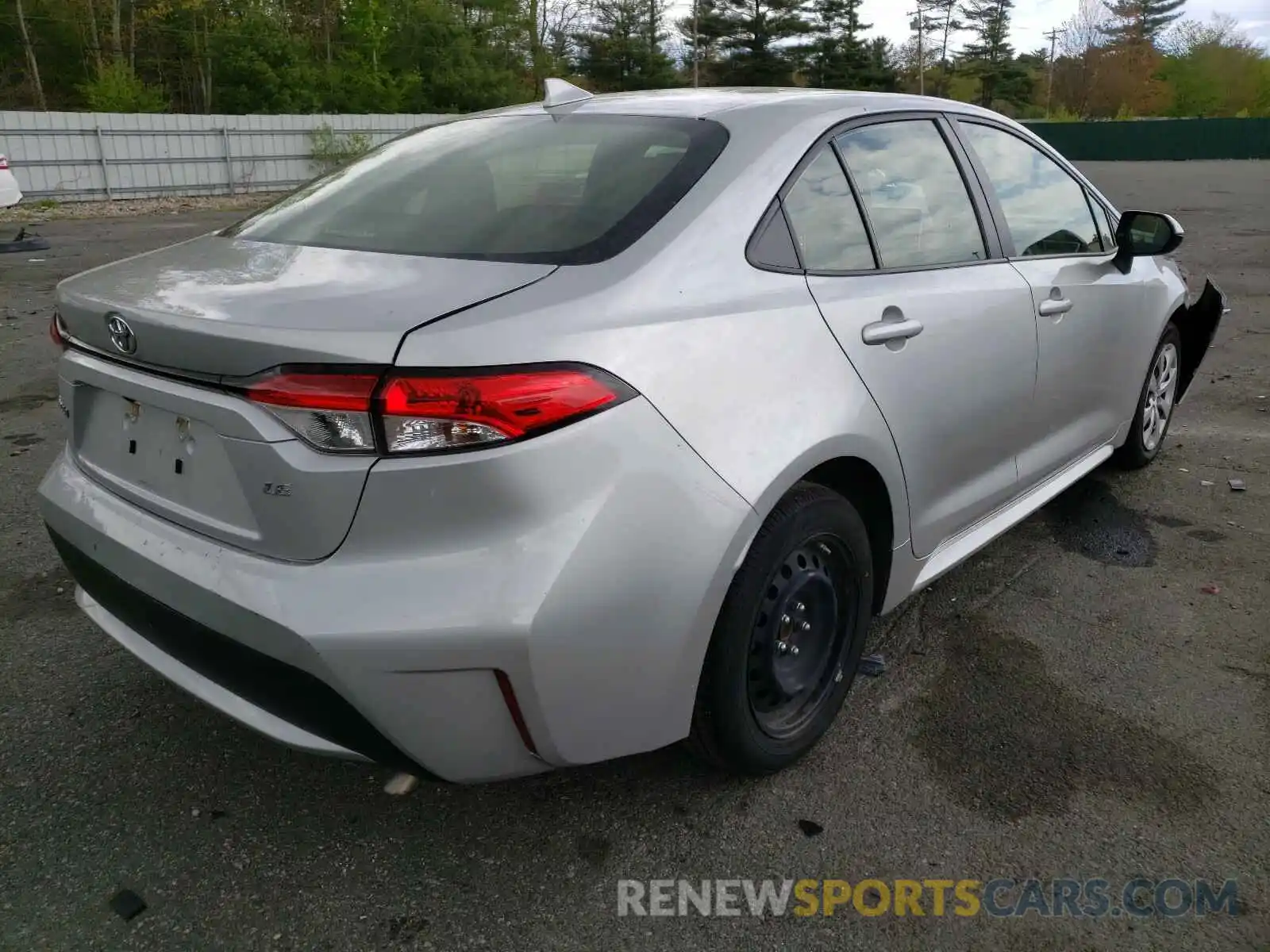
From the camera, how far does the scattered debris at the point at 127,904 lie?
80.0 inches

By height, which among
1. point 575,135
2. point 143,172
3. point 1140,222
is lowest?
point 143,172

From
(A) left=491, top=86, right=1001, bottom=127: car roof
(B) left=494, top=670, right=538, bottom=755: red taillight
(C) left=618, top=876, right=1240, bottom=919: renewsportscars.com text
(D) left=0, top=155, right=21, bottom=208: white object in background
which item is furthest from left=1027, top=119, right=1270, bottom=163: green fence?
(B) left=494, top=670, right=538, bottom=755: red taillight

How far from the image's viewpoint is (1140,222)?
393cm

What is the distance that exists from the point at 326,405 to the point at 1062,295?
8.29 ft

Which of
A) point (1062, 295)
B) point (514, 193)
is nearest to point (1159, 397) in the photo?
point (1062, 295)

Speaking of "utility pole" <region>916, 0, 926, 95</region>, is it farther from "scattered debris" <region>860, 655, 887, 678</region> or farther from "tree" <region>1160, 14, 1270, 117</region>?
"scattered debris" <region>860, 655, 887, 678</region>

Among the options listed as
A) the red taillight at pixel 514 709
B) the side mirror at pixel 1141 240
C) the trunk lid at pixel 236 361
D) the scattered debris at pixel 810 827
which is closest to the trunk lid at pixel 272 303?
the trunk lid at pixel 236 361

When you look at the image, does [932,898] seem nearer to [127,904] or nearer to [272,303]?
[127,904]

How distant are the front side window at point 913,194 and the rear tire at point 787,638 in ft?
2.59

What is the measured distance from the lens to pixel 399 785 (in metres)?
2.45

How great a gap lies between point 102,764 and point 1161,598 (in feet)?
10.8

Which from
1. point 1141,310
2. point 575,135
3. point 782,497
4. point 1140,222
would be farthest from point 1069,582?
point 575,135

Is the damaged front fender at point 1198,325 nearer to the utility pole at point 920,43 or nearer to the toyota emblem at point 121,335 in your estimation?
the toyota emblem at point 121,335

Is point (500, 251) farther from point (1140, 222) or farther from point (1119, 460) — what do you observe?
point (1119, 460)
